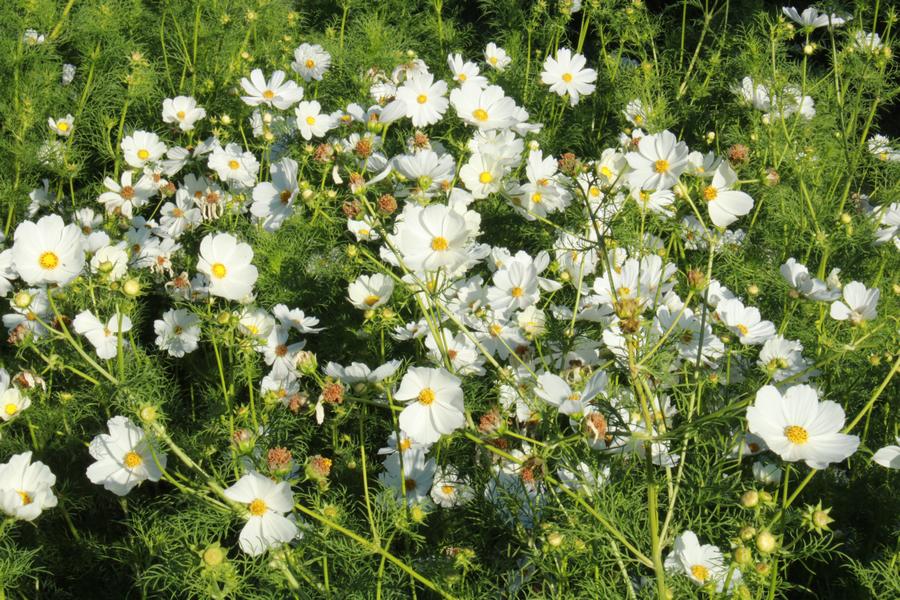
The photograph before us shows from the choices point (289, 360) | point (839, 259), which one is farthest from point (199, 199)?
point (839, 259)

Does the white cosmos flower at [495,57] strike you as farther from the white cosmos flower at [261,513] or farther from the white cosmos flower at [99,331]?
the white cosmos flower at [261,513]

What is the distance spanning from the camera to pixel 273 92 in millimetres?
2486

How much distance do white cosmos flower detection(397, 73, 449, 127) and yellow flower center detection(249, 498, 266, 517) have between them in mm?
1304

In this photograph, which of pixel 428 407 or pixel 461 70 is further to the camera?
pixel 461 70

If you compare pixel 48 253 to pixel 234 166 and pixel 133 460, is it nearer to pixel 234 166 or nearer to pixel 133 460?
pixel 133 460

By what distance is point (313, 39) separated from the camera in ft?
9.90

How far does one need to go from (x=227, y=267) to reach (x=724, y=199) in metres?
1.00

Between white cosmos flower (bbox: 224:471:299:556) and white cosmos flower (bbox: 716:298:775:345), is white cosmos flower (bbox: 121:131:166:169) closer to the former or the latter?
white cosmos flower (bbox: 224:471:299:556)

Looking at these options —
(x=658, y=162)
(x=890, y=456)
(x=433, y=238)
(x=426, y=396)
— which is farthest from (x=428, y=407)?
(x=890, y=456)

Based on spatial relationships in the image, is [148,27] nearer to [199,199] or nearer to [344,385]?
[199,199]

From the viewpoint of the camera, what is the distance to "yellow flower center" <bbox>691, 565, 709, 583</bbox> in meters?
1.25

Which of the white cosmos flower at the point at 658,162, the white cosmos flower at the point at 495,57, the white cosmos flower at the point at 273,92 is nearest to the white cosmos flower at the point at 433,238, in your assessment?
the white cosmos flower at the point at 658,162

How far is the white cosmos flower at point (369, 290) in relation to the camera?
178 centimetres

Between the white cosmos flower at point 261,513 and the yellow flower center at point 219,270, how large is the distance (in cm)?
55
